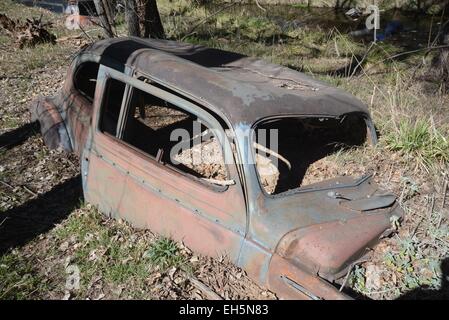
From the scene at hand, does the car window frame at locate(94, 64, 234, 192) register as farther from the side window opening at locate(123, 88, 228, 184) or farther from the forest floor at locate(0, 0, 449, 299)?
Result: the forest floor at locate(0, 0, 449, 299)

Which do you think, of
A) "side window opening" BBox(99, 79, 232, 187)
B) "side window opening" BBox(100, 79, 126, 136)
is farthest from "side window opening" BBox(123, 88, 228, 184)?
"side window opening" BBox(100, 79, 126, 136)

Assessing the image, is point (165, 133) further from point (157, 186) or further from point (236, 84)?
point (236, 84)

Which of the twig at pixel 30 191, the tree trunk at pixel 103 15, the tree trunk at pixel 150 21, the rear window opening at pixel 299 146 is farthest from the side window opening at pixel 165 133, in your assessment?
the tree trunk at pixel 150 21

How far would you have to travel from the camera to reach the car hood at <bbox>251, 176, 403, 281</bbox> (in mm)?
2840

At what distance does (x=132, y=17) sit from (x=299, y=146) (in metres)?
5.43

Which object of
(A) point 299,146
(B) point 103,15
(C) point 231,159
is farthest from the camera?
(B) point 103,15

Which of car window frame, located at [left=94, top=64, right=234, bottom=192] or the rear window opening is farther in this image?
the rear window opening

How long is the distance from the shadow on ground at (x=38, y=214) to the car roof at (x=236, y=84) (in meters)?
1.58

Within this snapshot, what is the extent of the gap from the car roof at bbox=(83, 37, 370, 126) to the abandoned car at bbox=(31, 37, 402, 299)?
11 mm

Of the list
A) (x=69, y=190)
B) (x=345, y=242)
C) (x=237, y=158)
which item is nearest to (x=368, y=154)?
(x=345, y=242)

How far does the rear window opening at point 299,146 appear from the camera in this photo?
3984 millimetres

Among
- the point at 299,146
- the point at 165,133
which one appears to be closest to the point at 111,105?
the point at 165,133

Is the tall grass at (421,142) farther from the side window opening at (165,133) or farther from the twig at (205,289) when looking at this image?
the twig at (205,289)

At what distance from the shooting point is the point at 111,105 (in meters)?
4.14
